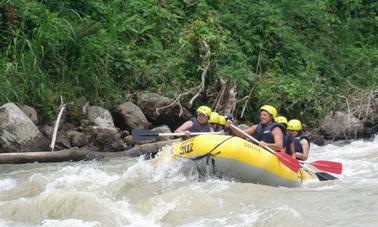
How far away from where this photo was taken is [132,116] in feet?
37.5

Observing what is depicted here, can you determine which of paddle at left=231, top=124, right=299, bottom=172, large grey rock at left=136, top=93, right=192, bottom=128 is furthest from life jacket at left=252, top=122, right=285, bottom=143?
large grey rock at left=136, top=93, right=192, bottom=128

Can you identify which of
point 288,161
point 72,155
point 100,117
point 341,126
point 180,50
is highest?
point 180,50

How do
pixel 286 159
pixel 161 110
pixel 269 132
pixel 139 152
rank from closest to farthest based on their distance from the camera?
1. pixel 286 159
2. pixel 269 132
3. pixel 139 152
4. pixel 161 110

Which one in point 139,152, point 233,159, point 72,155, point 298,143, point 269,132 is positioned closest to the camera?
point 233,159

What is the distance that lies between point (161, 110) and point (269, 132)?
3.47 m

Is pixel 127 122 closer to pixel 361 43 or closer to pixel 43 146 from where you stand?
pixel 43 146

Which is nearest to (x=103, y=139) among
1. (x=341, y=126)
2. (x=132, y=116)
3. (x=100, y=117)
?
(x=100, y=117)

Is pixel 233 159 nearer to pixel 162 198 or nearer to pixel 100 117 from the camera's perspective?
pixel 162 198

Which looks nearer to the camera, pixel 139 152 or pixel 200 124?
pixel 200 124

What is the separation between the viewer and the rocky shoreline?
9672 millimetres

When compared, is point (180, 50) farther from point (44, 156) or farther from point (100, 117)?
point (44, 156)

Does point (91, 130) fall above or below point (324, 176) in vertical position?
above

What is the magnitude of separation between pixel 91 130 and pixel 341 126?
5616mm

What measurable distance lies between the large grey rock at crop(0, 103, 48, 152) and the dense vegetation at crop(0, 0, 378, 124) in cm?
60
